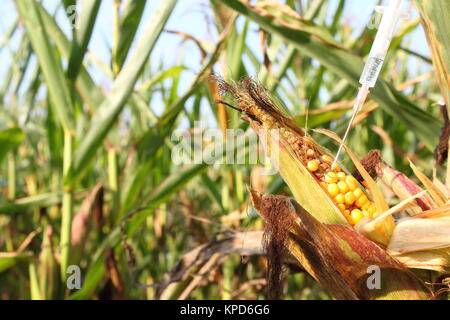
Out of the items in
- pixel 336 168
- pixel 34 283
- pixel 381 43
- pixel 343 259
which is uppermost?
pixel 381 43

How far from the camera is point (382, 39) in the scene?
2.04ft

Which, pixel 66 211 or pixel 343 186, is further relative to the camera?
pixel 66 211

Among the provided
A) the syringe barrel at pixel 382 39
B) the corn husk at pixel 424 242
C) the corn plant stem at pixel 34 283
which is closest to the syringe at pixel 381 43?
the syringe barrel at pixel 382 39

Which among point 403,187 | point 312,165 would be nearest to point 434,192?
point 403,187

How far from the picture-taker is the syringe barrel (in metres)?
0.60

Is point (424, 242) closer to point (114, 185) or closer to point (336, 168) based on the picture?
point (336, 168)

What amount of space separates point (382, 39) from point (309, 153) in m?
0.16

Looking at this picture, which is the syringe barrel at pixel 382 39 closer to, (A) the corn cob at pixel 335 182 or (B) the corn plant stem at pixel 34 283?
(A) the corn cob at pixel 335 182

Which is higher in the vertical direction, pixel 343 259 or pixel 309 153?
pixel 309 153

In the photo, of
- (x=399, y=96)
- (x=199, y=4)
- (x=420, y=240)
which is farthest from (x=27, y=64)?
(x=420, y=240)

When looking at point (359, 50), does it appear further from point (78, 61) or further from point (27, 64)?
point (27, 64)

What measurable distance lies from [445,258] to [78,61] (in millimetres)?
820

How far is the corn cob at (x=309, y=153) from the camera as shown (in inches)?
26.2
